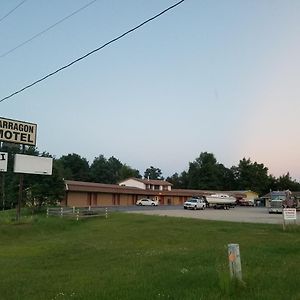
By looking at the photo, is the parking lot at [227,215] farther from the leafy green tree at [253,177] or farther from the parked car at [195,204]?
the leafy green tree at [253,177]

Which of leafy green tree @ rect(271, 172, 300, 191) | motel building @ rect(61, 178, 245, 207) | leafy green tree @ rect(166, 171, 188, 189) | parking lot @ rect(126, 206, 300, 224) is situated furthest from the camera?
leafy green tree @ rect(166, 171, 188, 189)

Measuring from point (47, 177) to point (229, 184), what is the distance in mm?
100071

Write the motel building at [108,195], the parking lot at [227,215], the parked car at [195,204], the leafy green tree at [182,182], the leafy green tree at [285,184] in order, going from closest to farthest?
the parking lot at [227,215], the parked car at [195,204], the motel building at [108,195], the leafy green tree at [285,184], the leafy green tree at [182,182]

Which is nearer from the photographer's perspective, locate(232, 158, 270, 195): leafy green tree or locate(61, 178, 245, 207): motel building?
locate(61, 178, 245, 207): motel building

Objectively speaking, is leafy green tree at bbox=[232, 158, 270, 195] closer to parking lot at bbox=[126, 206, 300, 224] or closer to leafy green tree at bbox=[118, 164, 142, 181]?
leafy green tree at bbox=[118, 164, 142, 181]

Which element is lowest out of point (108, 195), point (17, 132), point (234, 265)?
point (234, 265)

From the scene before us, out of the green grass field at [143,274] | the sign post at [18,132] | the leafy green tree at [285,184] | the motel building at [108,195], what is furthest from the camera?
the leafy green tree at [285,184]

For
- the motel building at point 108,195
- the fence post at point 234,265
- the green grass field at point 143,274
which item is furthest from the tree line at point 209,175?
the fence post at point 234,265

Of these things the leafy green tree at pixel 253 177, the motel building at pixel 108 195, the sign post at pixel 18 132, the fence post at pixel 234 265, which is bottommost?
the fence post at pixel 234 265

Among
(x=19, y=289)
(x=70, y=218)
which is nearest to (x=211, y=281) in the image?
(x=19, y=289)

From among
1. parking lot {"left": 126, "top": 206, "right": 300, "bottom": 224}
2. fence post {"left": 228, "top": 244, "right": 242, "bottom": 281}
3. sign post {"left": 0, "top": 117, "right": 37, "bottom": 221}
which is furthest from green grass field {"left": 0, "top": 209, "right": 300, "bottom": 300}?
parking lot {"left": 126, "top": 206, "right": 300, "bottom": 224}

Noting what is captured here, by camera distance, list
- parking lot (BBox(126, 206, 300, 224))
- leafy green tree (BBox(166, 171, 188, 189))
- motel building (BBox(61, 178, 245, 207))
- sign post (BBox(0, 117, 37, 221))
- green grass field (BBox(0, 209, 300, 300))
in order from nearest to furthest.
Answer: green grass field (BBox(0, 209, 300, 300)) < sign post (BBox(0, 117, 37, 221)) < parking lot (BBox(126, 206, 300, 224)) < motel building (BBox(61, 178, 245, 207)) < leafy green tree (BBox(166, 171, 188, 189))

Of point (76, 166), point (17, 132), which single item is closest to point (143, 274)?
point (17, 132)

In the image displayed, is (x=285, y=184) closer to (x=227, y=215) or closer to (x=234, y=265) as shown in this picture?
(x=227, y=215)
